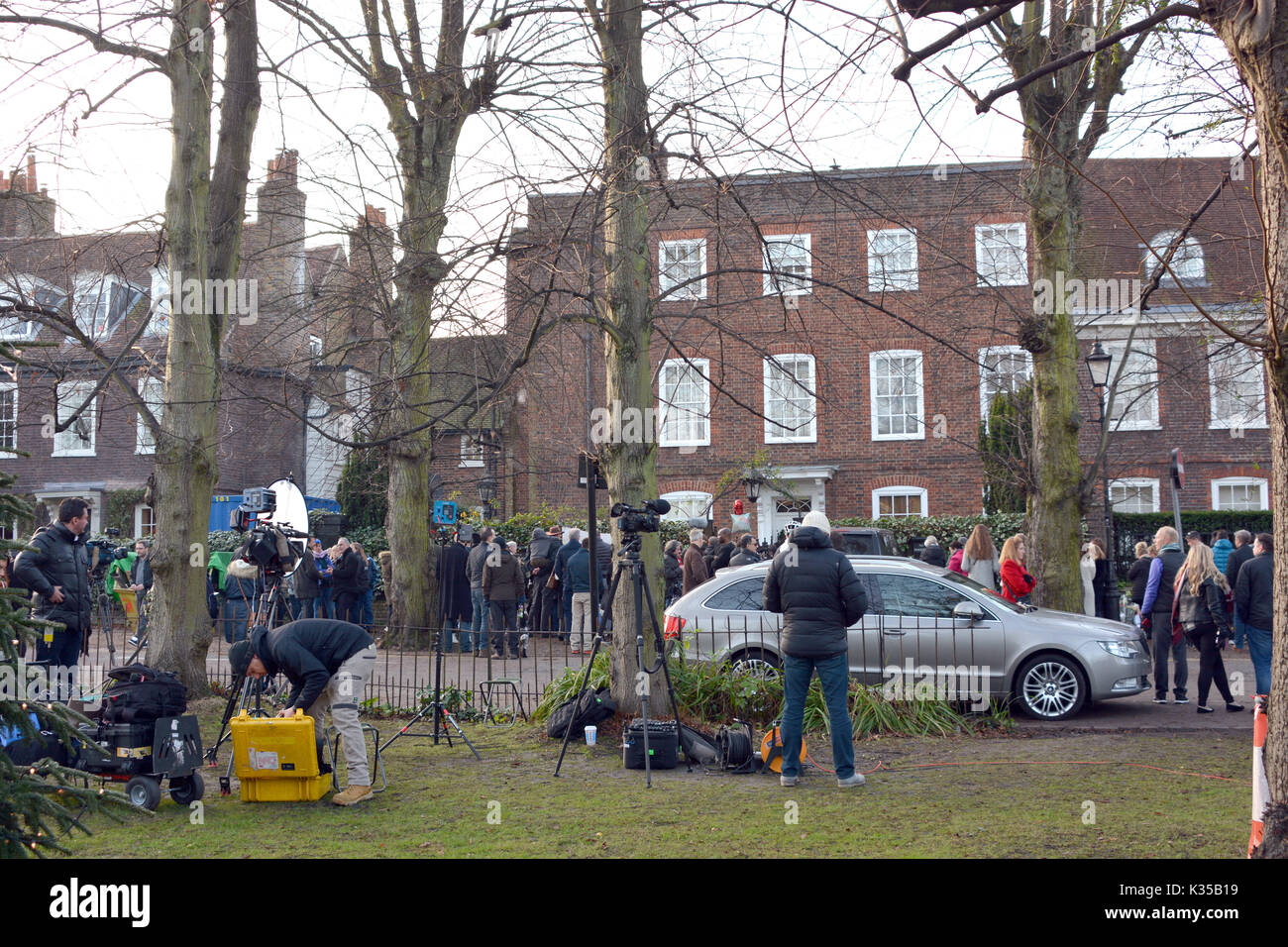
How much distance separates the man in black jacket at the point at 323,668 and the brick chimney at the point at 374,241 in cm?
350

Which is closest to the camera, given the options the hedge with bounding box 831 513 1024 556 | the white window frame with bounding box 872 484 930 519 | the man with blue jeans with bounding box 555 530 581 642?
the man with blue jeans with bounding box 555 530 581 642

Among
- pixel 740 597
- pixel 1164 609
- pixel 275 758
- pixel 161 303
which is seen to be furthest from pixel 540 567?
pixel 275 758

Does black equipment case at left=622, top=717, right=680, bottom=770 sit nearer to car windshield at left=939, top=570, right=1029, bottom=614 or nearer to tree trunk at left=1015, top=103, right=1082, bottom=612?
car windshield at left=939, top=570, right=1029, bottom=614

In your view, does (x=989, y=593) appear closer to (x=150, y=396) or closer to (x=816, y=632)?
(x=816, y=632)

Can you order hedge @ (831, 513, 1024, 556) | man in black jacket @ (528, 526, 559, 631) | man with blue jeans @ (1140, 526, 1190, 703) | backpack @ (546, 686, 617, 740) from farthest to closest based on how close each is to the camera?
hedge @ (831, 513, 1024, 556), man in black jacket @ (528, 526, 559, 631), man with blue jeans @ (1140, 526, 1190, 703), backpack @ (546, 686, 617, 740)

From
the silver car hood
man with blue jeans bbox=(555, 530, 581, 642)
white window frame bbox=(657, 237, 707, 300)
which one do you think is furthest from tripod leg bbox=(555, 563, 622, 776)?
man with blue jeans bbox=(555, 530, 581, 642)

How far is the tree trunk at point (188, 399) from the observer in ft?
37.7

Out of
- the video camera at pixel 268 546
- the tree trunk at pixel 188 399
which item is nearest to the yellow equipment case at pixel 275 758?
the video camera at pixel 268 546

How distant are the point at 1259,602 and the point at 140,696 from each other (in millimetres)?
10264

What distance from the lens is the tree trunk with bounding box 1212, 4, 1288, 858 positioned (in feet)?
16.5

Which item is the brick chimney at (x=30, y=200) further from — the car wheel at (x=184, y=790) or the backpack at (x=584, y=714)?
the backpack at (x=584, y=714)

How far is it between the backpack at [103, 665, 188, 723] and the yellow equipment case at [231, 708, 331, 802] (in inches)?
23.1

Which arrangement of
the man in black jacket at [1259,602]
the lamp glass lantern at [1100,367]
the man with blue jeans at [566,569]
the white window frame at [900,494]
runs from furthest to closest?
the white window frame at [900,494] → the man with blue jeans at [566,569] → the lamp glass lantern at [1100,367] → the man in black jacket at [1259,602]
